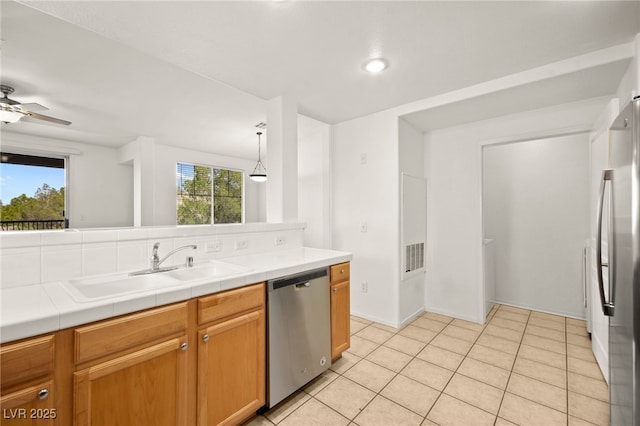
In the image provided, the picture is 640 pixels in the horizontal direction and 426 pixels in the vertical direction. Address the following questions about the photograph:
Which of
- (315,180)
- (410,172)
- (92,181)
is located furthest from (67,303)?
(92,181)

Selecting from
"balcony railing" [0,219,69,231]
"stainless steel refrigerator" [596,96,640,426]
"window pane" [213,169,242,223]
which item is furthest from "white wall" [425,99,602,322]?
"balcony railing" [0,219,69,231]

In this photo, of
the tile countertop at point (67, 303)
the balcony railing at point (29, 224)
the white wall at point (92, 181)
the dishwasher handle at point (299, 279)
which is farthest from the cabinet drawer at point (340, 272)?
the white wall at point (92, 181)

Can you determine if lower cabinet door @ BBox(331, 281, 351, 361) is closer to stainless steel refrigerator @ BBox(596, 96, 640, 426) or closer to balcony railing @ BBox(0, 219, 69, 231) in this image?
stainless steel refrigerator @ BBox(596, 96, 640, 426)

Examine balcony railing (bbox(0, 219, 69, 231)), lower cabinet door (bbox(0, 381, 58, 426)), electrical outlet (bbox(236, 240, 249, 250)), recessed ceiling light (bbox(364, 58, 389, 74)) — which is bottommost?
lower cabinet door (bbox(0, 381, 58, 426))

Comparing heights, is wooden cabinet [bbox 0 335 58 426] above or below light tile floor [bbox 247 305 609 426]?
above

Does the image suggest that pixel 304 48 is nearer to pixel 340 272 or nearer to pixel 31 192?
A: pixel 340 272

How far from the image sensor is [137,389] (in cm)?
119

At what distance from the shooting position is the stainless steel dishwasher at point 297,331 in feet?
5.68

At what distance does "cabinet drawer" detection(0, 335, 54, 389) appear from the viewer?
896 millimetres

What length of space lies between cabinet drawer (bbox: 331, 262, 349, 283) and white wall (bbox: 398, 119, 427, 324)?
0.97 metres

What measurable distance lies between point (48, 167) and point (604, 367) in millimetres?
7800

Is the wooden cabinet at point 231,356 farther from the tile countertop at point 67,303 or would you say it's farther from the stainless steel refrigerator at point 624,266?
the stainless steel refrigerator at point 624,266

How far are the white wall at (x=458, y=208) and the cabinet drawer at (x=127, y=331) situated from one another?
3053mm

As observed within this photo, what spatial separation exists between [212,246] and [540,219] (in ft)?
12.9
